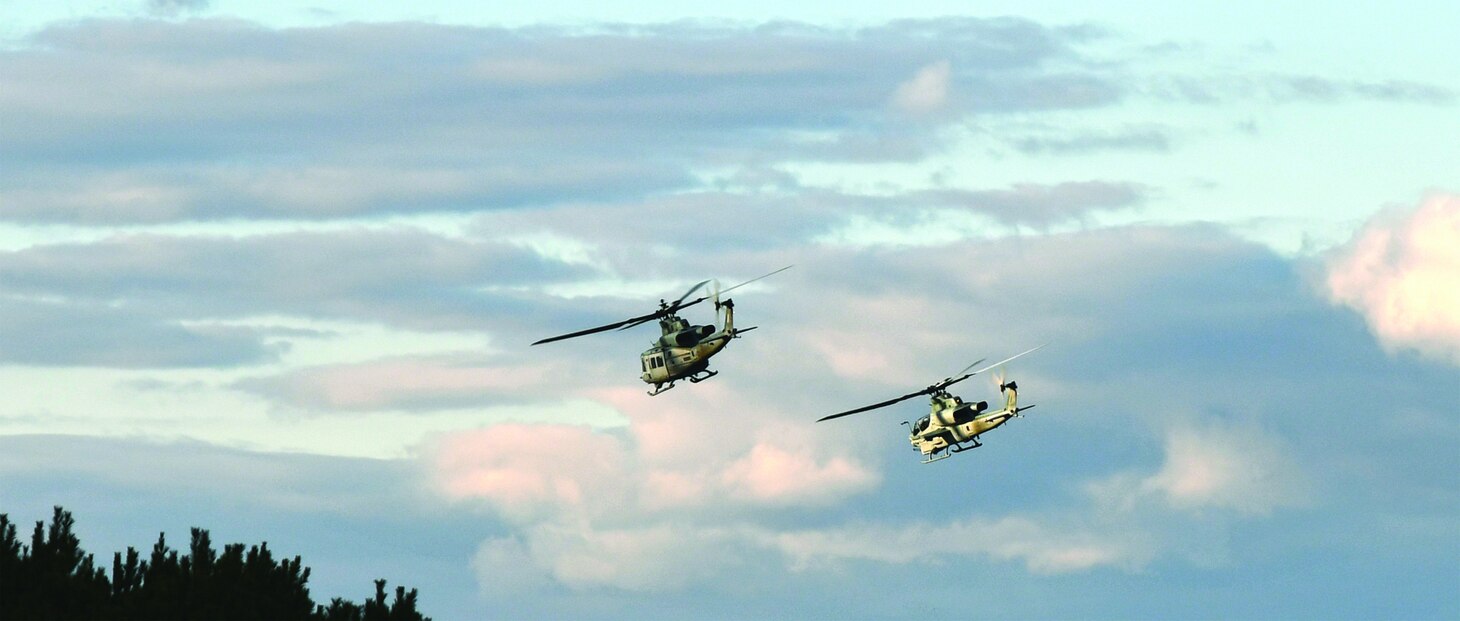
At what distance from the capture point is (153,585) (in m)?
101

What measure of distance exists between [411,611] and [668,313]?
82.1 feet

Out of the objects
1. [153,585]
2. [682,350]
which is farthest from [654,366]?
[153,585]

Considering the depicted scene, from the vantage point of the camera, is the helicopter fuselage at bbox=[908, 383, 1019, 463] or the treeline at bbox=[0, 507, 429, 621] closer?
the treeline at bbox=[0, 507, 429, 621]

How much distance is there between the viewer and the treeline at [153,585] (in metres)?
97.2

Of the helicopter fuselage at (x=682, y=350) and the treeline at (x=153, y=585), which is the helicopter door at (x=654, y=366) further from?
the treeline at (x=153, y=585)

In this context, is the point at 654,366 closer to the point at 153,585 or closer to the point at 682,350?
the point at 682,350

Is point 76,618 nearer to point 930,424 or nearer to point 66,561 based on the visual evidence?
point 66,561

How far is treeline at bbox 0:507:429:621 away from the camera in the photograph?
97.2 meters

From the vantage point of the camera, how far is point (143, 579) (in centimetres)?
10588

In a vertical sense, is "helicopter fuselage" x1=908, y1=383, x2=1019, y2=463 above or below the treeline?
above

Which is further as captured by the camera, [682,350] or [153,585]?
[682,350]

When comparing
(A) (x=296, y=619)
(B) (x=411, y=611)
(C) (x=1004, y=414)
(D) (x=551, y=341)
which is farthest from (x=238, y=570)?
(C) (x=1004, y=414)

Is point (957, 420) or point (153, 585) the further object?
point (957, 420)

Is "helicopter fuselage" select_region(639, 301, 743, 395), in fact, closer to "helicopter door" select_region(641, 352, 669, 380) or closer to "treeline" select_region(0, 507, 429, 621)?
"helicopter door" select_region(641, 352, 669, 380)
